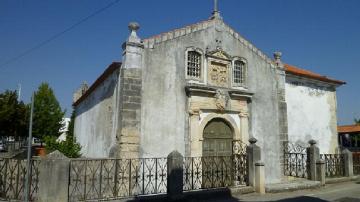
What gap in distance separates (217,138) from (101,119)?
4833 mm

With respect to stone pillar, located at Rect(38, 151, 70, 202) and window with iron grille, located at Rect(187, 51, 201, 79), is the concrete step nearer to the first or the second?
window with iron grille, located at Rect(187, 51, 201, 79)

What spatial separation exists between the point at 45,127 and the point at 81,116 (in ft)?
52.4

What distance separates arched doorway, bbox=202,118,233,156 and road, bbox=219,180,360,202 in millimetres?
2374

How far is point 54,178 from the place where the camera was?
7.96m

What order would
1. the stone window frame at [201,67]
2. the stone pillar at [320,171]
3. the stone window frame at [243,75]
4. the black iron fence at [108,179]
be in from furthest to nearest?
the stone window frame at [243,75], the stone pillar at [320,171], the stone window frame at [201,67], the black iron fence at [108,179]

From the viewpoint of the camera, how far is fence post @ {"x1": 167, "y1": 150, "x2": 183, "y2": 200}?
935 cm

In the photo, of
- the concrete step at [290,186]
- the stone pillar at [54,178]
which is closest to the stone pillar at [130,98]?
the stone pillar at [54,178]

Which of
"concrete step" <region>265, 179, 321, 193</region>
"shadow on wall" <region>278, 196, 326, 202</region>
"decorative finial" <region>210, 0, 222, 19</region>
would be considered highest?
"decorative finial" <region>210, 0, 222, 19</region>

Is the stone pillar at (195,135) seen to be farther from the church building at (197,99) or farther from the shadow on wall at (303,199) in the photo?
the shadow on wall at (303,199)

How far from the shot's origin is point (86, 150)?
16.2 metres

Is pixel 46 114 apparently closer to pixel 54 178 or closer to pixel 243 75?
pixel 243 75

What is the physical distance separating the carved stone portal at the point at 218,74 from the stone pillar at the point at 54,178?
6861 mm

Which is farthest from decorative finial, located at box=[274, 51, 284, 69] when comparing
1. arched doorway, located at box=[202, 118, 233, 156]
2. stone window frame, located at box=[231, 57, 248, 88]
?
arched doorway, located at box=[202, 118, 233, 156]

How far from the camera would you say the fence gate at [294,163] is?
1466cm
